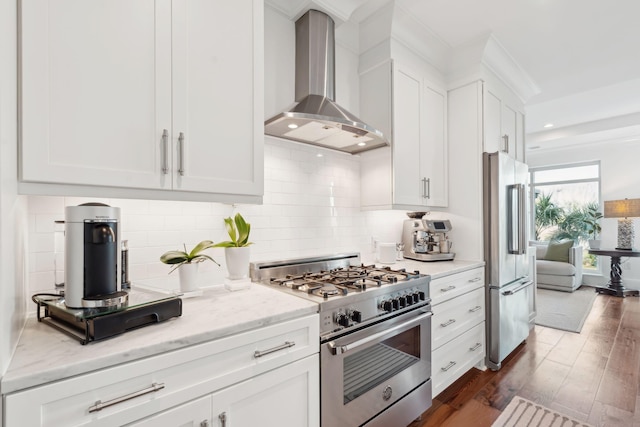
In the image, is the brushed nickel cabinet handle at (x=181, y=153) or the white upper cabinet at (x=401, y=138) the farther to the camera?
the white upper cabinet at (x=401, y=138)

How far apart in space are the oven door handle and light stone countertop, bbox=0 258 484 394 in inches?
9.5

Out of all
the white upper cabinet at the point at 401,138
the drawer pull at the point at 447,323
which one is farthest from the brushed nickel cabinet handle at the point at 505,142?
the drawer pull at the point at 447,323

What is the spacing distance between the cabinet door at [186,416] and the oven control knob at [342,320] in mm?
668

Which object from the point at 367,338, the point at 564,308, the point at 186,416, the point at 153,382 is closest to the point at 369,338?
the point at 367,338

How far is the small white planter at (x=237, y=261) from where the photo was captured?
67.9 inches

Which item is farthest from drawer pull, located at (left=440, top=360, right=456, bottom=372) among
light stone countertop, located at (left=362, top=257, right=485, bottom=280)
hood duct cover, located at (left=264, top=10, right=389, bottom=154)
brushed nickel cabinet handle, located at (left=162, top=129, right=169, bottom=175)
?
brushed nickel cabinet handle, located at (left=162, top=129, right=169, bottom=175)

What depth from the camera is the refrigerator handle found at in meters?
2.84

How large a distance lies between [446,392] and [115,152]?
2.67m

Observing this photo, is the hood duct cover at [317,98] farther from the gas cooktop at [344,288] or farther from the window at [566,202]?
the window at [566,202]

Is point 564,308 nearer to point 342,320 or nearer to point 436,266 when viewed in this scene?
point 436,266

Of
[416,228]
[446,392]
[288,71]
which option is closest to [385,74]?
[288,71]

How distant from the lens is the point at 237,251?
172 centimetres

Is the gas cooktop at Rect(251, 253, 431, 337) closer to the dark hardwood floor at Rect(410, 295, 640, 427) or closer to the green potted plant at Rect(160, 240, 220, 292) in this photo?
the green potted plant at Rect(160, 240, 220, 292)

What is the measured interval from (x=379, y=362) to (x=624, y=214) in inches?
233
